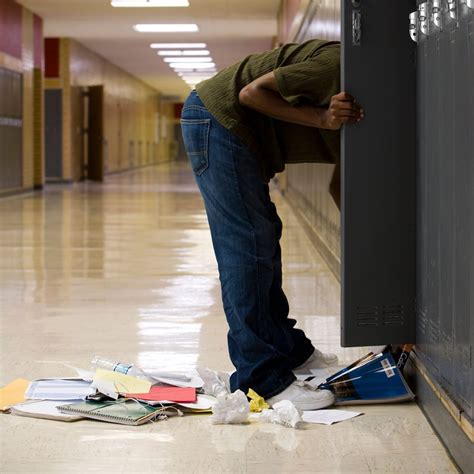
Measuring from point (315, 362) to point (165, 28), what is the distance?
17.0 meters

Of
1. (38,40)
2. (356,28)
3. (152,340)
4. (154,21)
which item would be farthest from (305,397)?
(38,40)

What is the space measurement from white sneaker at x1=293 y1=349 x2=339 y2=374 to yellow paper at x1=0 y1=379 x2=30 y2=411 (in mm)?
905

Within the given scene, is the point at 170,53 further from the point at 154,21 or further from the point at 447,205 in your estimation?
the point at 447,205

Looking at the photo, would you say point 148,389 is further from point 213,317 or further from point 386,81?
point 213,317

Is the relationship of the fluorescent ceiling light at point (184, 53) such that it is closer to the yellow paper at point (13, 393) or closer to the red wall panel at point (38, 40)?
the red wall panel at point (38, 40)

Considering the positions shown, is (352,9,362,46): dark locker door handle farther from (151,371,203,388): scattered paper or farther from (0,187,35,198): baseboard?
(0,187,35,198): baseboard

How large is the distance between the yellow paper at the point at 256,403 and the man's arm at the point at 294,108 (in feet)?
2.65

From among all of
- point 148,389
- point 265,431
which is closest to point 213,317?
point 148,389

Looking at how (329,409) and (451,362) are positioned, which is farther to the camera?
(329,409)

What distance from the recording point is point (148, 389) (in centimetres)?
304

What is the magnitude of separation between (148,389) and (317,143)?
2.96 ft

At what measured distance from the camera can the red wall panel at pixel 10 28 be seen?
52.3 ft

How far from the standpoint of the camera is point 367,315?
2.91m

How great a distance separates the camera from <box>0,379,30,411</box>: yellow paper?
2.97m
